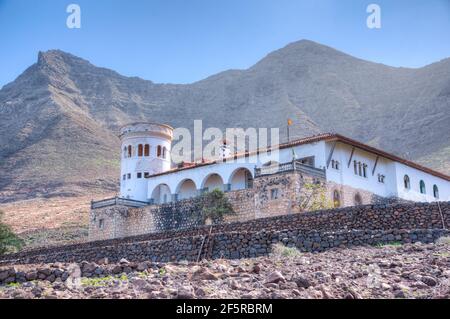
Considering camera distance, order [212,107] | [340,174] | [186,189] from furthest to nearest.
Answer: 1. [212,107]
2. [186,189]
3. [340,174]

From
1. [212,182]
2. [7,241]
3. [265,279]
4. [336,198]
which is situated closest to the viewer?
[265,279]

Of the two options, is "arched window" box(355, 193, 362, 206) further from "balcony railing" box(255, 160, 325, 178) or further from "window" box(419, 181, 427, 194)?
"window" box(419, 181, 427, 194)

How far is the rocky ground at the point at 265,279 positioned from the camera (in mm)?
8328

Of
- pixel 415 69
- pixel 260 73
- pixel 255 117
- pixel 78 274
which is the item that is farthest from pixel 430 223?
pixel 260 73

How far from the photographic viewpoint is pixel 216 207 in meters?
34.9

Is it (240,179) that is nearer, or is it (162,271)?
(162,271)

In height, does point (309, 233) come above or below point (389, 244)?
above

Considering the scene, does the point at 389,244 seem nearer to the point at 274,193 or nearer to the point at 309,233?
the point at 309,233

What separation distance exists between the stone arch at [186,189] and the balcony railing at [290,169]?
28.2ft

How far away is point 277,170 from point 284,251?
53.1 ft

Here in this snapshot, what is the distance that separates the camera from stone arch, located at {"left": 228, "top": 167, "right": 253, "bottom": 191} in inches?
1453

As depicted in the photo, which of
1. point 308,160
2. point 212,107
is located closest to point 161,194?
point 308,160

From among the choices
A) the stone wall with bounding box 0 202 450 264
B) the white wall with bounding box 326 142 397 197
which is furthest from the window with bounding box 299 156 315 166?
the stone wall with bounding box 0 202 450 264
